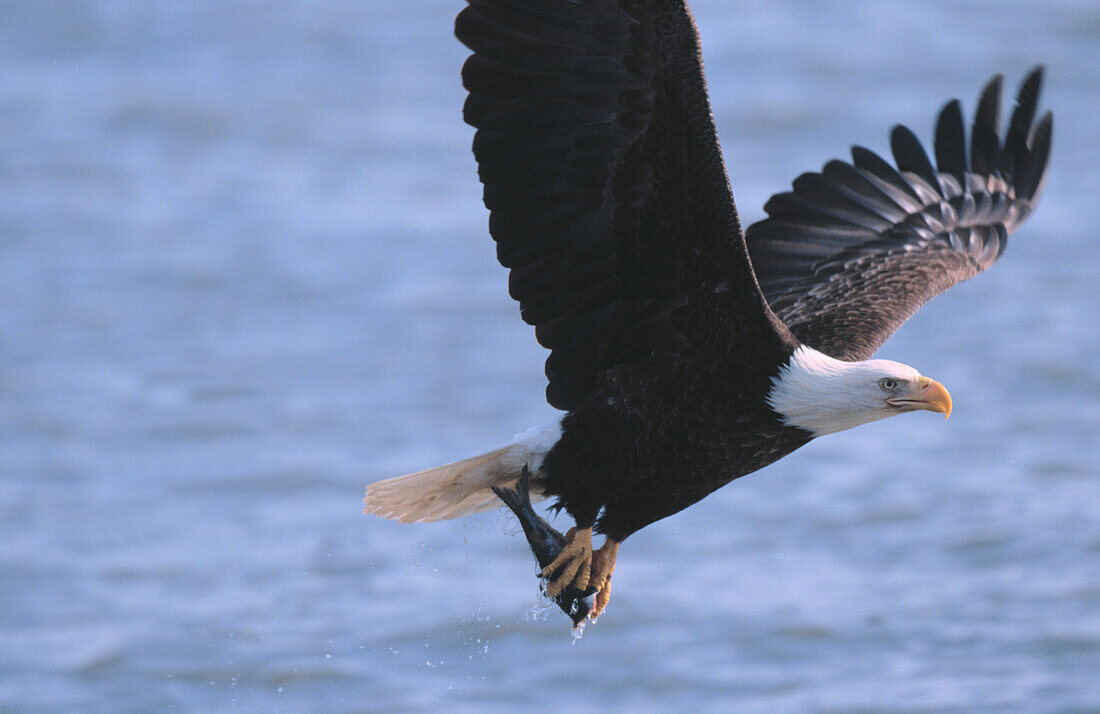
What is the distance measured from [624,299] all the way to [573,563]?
1061 mm

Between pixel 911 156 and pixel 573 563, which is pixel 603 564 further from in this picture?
pixel 911 156

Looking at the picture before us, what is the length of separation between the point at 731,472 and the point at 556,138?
3.96 feet

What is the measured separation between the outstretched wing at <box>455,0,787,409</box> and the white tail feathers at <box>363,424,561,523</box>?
0.42m

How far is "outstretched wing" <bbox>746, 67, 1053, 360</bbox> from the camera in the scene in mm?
7734

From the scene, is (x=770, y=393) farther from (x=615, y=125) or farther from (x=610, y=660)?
(x=610, y=660)

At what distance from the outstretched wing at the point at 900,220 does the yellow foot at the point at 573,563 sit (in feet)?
3.83

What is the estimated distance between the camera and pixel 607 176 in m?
6.11

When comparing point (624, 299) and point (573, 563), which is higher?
point (624, 299)

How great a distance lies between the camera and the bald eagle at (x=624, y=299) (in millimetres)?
5926

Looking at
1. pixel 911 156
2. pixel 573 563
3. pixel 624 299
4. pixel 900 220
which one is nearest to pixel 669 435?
pixel 624 299

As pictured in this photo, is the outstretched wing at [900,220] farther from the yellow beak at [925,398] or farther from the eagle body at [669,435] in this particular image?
the eagle body at [669,435]

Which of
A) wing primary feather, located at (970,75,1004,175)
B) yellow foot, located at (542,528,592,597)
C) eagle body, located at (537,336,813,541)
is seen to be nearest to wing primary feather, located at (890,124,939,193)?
wing primary feather, located at (970,75,1004,175)

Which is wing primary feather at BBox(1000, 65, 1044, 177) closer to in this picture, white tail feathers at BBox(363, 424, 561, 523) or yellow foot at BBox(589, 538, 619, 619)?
yellow foot at BBox(589, 538, 619, 619)

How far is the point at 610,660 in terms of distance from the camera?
9.82m
